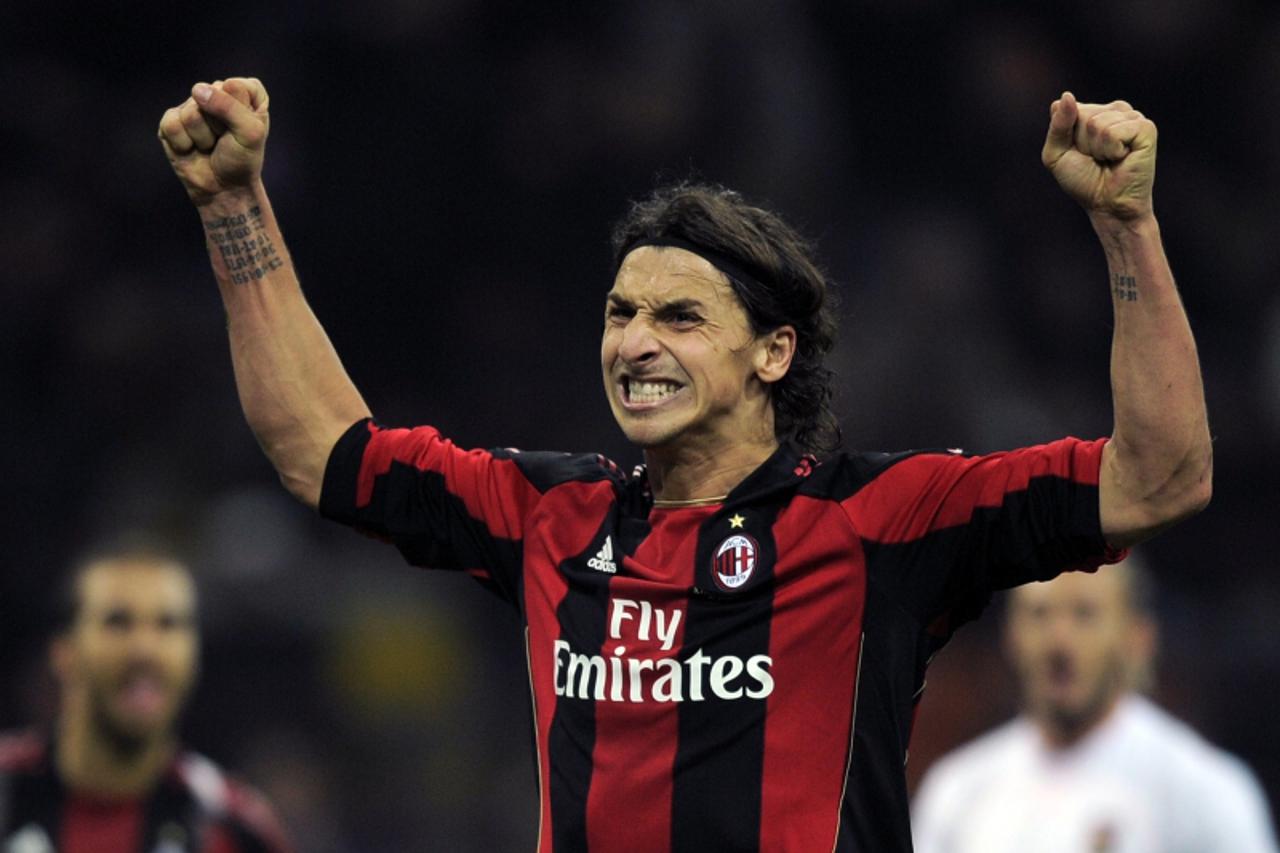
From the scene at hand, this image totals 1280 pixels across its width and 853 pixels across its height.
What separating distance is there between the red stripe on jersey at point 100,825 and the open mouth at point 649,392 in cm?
365

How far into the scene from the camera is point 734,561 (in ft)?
10.3

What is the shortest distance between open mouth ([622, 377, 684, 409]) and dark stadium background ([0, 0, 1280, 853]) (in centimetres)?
435

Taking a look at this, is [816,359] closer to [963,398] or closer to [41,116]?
[963,398]

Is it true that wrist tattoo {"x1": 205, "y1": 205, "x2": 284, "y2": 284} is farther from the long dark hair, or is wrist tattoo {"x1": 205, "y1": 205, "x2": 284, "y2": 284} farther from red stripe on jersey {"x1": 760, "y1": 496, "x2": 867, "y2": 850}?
red stripe on jersey {"x1": 760, "y1": 496, "x2": 867, "y2": 850}

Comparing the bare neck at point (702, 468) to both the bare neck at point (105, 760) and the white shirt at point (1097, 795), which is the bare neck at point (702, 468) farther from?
the bare neck at point (105, 760)

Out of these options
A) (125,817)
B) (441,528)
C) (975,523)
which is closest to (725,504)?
(975,523)

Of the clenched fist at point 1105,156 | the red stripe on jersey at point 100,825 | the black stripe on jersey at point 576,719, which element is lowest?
the red stripe on jersey at point 100,825

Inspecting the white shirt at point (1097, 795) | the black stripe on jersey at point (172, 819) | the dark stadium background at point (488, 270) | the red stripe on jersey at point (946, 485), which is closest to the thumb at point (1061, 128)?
the red stripe on jersey at point (946, 485)

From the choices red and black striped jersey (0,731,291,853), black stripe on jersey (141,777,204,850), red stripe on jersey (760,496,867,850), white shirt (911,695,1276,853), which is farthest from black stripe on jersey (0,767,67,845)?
red stripe on jersey (760,496,867,850)

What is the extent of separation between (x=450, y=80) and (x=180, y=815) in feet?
12.1

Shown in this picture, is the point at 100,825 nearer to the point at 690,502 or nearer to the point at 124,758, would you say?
the point at 124,758

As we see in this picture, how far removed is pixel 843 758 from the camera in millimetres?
3035

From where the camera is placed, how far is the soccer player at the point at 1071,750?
20.4ft

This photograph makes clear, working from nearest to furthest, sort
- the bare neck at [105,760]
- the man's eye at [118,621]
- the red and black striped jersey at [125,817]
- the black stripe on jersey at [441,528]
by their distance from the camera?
the black stripe on jersey at [441,528] < the red and black striped jersey at [125,817] < the bare neck at [105,760] < the man's eye at [118,621]
